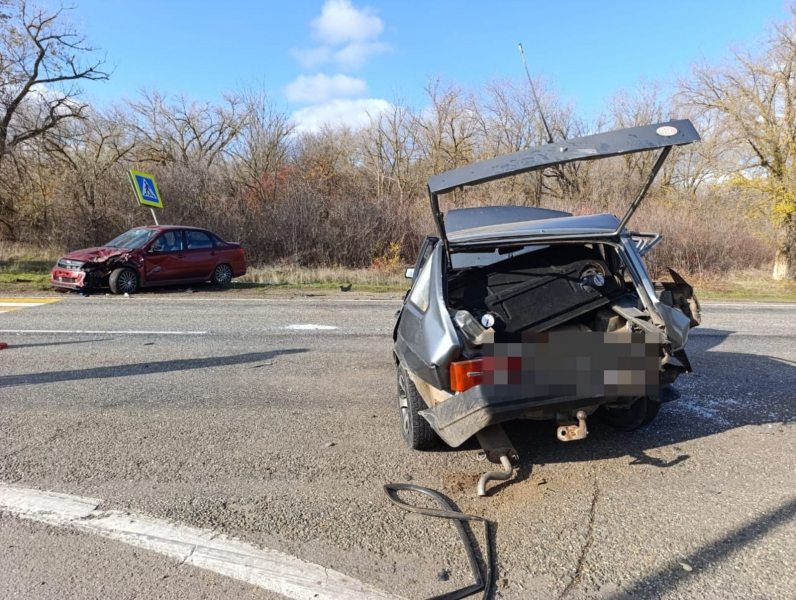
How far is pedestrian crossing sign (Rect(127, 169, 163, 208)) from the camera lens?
1605 centimetres

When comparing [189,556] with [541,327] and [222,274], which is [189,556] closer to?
[541,327]

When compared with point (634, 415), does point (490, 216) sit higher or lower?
higher

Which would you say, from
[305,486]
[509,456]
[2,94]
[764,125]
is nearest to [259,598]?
[305,486]

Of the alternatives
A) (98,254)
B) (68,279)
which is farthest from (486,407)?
(68,279)

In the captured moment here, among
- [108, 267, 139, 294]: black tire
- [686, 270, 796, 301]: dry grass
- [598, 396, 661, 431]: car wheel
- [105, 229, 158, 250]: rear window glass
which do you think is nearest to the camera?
[598, 396, 661, 431]: car wheel

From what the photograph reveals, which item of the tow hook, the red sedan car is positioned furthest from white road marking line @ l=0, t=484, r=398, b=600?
the red sedan car

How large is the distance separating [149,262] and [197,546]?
11.8 metres

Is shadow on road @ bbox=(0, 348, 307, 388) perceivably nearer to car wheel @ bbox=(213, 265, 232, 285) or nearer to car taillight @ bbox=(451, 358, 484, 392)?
car taillight @ bbox=(451, 358, 484, 392)

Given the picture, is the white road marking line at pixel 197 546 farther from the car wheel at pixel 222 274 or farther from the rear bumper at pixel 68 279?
the car wheel at pixel 222 274

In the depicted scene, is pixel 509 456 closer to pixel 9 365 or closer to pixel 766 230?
pixel 9 365

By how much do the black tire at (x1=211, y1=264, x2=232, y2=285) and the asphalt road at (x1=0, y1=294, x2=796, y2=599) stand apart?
7999 millimetres

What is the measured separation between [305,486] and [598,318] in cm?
238

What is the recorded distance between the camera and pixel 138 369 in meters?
6.38

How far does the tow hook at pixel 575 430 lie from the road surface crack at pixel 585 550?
1.17ft
